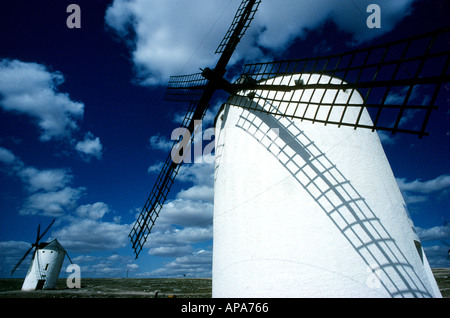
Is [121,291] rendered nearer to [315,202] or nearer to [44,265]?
[44,265]

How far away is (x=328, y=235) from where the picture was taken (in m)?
4.12

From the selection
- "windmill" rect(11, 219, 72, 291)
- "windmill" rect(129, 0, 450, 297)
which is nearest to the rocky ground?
"windmill" rect(11, 219, 72, 291)

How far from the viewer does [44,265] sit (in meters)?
22.2

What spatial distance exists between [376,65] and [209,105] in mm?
5089

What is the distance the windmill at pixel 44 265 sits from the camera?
21.5m

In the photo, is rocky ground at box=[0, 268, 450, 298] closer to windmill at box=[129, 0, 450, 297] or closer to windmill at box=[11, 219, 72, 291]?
windmill at box=[11, 219, 72, 291]

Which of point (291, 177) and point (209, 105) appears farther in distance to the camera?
point (209, 105)

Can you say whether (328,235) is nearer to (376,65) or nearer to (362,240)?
(362,240)

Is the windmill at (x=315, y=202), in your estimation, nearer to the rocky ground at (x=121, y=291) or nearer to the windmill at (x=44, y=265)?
the rocky ground at (x=121, y=291)

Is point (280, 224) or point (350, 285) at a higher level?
point (280, 224)

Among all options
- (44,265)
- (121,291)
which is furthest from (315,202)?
(44,265)

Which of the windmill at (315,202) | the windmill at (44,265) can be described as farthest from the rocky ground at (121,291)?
the windmill at (315,202)

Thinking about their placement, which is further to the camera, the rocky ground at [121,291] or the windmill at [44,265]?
the windmill at [44,265]
